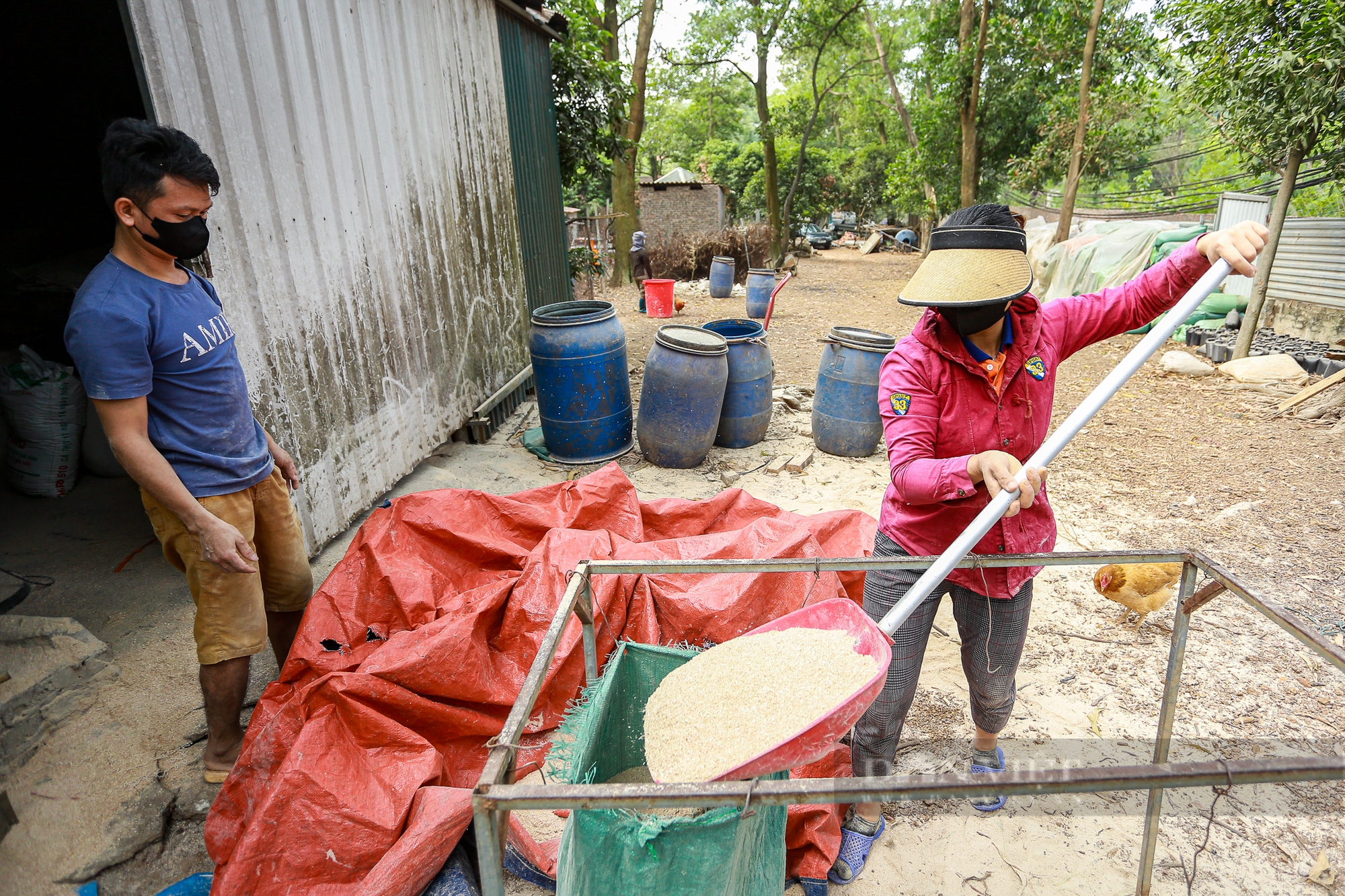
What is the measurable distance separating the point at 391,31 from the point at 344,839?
4421 mm

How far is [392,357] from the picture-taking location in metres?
4.15

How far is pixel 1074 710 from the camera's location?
2799 mm

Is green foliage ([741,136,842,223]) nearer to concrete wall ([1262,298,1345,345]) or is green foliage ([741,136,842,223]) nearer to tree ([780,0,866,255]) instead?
tree ([780,0,866,255])

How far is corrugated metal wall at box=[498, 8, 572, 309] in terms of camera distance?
637 centimetres

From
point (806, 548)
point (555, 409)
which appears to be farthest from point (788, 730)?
point (555, 409)

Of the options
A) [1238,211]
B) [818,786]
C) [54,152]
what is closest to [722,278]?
[1238,211]

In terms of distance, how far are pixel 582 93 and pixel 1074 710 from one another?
7819 mm

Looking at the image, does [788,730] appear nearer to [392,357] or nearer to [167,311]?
[167,311]

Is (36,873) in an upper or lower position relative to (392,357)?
lower

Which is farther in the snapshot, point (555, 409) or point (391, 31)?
point (555, 409)

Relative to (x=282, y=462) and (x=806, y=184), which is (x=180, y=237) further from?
(x=806, y=184)

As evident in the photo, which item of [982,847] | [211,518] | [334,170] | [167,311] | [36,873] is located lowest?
[982,847]

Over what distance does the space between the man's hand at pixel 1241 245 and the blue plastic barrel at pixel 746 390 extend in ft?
11.6

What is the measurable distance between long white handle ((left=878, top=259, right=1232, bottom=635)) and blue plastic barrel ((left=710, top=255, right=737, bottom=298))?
40.3 ft
